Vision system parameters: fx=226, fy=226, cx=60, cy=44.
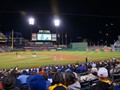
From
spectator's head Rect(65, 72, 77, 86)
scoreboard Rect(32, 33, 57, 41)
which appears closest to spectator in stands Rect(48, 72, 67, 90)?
spectator's head Rect(65, 72, 77, 86)

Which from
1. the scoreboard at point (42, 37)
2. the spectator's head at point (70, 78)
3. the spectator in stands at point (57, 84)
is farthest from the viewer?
the scoreboard at point (42, 37)

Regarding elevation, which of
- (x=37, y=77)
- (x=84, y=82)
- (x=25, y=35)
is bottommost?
(x=84, y=82)

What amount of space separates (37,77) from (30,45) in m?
80.0

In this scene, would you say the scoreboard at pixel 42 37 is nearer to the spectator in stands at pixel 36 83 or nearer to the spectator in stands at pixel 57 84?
the spectator in stands at pixel 36 83

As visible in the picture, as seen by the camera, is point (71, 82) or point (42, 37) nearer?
point (71, 82)

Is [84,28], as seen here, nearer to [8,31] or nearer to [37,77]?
[8,31]

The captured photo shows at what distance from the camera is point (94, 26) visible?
106625 millimetres

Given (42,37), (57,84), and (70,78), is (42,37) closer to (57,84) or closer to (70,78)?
(70,78)

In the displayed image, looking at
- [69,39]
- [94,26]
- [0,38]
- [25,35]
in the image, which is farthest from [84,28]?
[0,38]

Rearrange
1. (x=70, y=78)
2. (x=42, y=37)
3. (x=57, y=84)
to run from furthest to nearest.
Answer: (x=42, y=37) → (x=70, y=78) → (x=57, y=84)

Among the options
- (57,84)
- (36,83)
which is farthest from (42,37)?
(57,84)

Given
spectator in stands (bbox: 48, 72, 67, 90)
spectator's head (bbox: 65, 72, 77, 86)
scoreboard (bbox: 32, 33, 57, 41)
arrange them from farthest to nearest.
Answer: scoreboard (bbox: 32, 33, 57, 41) → spectator's head (bbox: 65, 72, 77, 86) → spectator in stands (bbox: 48, 72, 67, 90)

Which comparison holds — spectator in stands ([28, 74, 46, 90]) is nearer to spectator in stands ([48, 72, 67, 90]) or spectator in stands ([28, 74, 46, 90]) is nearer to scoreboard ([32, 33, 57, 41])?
spectator in stands ([48, 72, 67, 90])

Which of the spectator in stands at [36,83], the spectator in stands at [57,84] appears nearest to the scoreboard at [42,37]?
the spectator in stands at [36,83]
